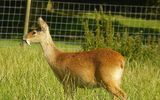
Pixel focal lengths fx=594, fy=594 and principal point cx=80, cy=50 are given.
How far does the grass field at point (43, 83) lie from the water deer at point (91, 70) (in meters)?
0.10

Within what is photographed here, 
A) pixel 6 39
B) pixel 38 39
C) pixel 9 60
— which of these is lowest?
pixel 6 39

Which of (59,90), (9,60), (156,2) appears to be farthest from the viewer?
(156,2)

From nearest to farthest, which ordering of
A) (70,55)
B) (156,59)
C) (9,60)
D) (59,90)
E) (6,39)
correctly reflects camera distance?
(59,90), (70,55), (9,60), (156,59), (6,39)

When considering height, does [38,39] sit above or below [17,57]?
above

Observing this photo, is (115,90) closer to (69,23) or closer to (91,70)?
(91,70)

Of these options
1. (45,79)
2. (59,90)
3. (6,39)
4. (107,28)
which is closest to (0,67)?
(45,79)

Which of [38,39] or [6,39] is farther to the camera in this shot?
[6,39]

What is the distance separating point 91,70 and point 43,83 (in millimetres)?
577

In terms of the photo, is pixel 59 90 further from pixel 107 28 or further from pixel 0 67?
pixel 107 28

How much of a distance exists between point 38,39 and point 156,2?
17.3m

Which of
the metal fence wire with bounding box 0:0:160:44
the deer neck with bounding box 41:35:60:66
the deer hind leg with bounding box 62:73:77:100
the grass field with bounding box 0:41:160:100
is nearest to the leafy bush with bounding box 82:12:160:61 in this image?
the metal fence wire with bounding box 0:0:160:44

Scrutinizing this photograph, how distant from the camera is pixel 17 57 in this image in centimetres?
1003

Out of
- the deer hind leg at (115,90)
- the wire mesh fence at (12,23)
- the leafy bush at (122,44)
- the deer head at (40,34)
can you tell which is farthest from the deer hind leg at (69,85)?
the wire mesh fence at (12,23)

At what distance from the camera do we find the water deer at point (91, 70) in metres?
6.75
